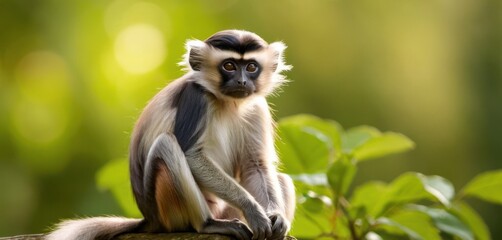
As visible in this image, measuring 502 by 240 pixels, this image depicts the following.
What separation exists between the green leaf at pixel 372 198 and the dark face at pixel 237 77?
1066mm

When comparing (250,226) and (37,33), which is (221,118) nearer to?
(250,226)

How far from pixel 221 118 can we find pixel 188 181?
0.65m

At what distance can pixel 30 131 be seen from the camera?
12.5 metres

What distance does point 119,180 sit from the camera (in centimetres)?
669

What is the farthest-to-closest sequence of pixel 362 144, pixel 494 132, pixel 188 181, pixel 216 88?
1. pixel 494 132
2. pixel 362 144
3. pixel 216 88
4. pixel 188 181

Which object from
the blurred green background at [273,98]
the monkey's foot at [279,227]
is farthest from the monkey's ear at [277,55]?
the blurred green background at [273,98]

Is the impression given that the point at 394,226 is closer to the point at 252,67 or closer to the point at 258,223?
the point at 258,223

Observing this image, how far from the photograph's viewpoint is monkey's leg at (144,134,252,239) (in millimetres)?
5613

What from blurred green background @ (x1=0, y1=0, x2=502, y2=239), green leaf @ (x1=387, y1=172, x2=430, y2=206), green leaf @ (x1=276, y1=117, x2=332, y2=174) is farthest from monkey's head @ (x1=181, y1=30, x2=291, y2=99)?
blurred green background @ (x1=0, y1=0, x2=502, y2=239)

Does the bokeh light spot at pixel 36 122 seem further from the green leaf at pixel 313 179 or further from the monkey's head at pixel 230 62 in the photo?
the green leaf at pixel 313 179

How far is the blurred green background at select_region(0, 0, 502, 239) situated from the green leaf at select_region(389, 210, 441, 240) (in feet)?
18.9

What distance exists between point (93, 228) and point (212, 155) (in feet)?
2.83

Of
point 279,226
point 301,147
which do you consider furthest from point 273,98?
A: point 279,226

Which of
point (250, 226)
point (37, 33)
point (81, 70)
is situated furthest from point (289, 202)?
point (37, 33)
